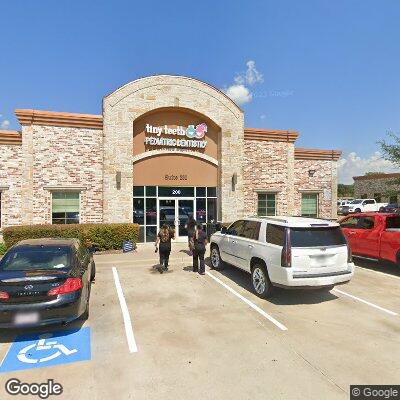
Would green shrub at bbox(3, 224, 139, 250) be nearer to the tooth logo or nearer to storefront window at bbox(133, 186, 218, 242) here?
storefront window at bbox(133, 186, 218, 242)

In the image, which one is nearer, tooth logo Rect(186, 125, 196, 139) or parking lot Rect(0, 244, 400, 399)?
parking lot Rect(0, 244, 400, 399)

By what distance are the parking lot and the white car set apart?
600 mm

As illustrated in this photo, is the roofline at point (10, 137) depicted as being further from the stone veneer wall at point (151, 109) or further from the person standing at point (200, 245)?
the person standing at point (200, 245)

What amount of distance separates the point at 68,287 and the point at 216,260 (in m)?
5.74

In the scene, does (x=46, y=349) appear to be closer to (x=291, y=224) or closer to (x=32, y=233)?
(x=291, y=224)

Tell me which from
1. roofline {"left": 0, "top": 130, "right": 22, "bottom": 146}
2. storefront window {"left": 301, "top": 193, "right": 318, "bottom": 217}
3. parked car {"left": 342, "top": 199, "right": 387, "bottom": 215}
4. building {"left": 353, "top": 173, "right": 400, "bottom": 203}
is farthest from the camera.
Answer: building {"left": 353, "top": 173, "right": 400, "bottom": 203}

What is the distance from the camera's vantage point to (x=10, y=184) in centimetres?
1440

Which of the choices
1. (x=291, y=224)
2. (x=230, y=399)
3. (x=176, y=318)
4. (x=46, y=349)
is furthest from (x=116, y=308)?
(x=291, y=224)

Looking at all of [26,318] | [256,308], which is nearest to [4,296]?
[26,318]

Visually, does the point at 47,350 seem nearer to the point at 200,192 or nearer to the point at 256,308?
the point at 256,308

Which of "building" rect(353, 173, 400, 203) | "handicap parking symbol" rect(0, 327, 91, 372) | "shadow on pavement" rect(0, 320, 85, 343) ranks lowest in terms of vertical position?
"handicap parking symbol" rect(0, 327, 91, 372)

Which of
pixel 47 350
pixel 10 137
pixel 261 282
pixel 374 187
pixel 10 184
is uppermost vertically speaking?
pixel 10 137

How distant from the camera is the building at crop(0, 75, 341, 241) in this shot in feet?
48.0

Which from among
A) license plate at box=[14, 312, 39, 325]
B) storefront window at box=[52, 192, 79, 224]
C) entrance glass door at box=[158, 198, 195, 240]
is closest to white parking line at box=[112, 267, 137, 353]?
license plate at box=[14, 312, 39, 325]
